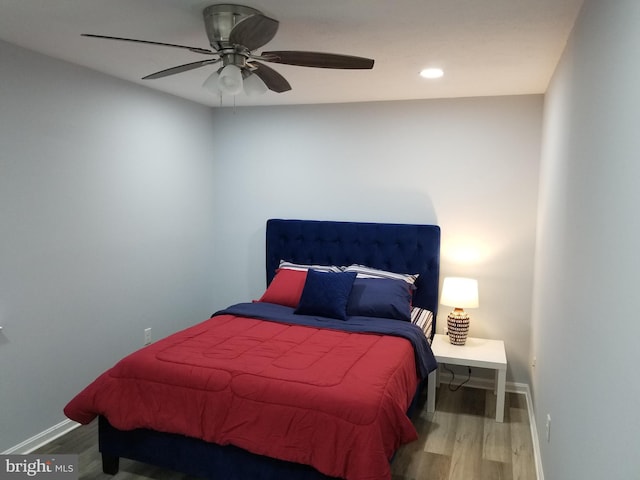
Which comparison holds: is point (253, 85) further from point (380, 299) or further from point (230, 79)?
point (380, 299)

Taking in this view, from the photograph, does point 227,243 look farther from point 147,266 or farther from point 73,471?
point 73,471

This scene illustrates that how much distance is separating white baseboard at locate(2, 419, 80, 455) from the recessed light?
10.7 feet

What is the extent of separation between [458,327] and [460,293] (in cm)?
26

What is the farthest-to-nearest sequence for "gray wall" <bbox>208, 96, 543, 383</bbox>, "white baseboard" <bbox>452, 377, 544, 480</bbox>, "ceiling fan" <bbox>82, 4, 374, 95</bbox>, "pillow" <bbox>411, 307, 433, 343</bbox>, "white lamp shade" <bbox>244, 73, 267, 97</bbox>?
"gray wall" <bbox>208, 96, 543, 383</bbox> < "pillow" <bbox>411, 307, 433, 343</bbox> < "white baseboard" <bbox>452, 377, 544, 480</bbox> < "white lamp shade" <bbox>244, 73, 267, 97</bbox> < "ceiling fan" <bbox>82, 4, 374, 95</bbox>

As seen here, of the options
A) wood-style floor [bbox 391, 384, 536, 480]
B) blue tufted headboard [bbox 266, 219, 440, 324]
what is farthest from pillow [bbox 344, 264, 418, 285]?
wood-style floor [bbox 391, 384, 536, 480]

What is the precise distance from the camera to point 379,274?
404 centimetres

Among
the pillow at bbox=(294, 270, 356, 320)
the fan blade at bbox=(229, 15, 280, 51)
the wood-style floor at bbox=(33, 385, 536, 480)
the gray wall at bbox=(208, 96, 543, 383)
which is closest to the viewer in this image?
the fan blade at bbox=(229, 15, 280, 51)

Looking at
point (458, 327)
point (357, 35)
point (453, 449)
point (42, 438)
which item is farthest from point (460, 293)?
point (42, 438)

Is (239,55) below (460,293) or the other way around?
the other way around

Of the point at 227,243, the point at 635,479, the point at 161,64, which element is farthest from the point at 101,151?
the point at 635,479

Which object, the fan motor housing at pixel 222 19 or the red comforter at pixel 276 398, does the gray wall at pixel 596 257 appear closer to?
the red comforter at pixel 276 398

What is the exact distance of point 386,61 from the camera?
9.64 ft

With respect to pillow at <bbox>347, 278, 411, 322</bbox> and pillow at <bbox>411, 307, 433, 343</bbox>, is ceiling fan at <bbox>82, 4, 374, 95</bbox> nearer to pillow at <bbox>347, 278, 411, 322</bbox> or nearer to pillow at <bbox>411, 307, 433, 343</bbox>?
pillow at <bbox>347, 278, 411, 322</bbox>

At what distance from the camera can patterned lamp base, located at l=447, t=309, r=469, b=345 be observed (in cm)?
373
